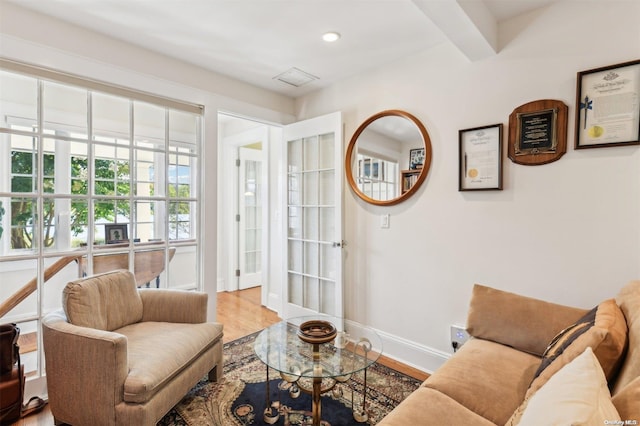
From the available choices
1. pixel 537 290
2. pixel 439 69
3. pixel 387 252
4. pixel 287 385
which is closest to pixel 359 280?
pixel 387 252

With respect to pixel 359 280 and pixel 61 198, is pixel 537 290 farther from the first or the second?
pixel 61 198

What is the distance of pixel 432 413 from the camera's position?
121 centimetres

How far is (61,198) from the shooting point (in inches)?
84.2

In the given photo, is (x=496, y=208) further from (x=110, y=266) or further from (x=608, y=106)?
(x=110, y=266)

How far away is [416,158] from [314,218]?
1201 millimetres

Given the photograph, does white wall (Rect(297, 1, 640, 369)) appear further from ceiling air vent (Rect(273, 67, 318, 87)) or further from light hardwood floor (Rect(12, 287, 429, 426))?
ceiling air vent (Rect(273, 67, 318, 87))

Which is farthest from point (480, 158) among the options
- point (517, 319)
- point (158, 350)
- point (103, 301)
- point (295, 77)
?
point (103, 301)

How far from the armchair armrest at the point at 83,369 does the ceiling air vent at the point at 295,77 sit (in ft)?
7.87

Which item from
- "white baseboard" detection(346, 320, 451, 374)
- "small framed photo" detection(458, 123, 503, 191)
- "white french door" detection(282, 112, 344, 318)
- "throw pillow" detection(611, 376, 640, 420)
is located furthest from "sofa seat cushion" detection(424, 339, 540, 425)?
"white french door" detection(282, 112, 344, 318)

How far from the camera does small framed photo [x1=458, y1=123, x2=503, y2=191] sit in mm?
2107

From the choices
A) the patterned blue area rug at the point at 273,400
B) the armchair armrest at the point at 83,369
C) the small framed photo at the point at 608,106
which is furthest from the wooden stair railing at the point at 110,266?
the small framed photo at the point at 608,106

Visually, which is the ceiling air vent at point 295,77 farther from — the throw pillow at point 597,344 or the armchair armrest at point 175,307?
the throw pillow at point 597,344

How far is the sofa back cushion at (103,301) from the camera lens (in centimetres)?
178

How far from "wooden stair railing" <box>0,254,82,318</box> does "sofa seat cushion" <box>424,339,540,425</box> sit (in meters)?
2.39
